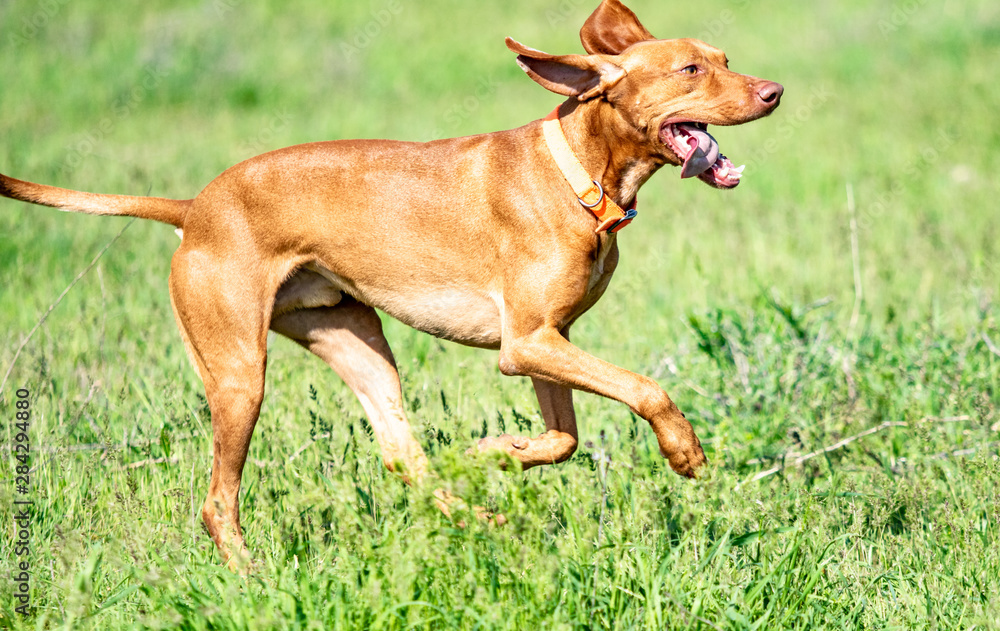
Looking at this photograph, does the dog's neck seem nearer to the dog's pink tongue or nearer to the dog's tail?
the dog's pink tongue

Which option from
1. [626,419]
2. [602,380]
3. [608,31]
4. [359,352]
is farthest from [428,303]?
[626,419]

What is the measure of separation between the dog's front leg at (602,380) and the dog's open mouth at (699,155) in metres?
0.76

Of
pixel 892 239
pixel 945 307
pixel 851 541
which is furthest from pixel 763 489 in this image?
pixel 892 239

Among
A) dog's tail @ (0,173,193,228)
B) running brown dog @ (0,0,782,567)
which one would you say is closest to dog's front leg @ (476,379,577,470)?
running brown dog @ (0,0,782,567)

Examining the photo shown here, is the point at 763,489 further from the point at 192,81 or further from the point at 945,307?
the point at 192,81

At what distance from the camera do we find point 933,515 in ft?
13.1

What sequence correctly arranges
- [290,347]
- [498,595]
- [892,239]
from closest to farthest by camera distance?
[498,595] → [290,347] → [892,239]

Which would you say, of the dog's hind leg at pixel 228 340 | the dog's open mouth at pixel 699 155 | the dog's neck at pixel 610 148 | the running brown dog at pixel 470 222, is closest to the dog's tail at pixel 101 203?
the running brown dog at pixel 470 222

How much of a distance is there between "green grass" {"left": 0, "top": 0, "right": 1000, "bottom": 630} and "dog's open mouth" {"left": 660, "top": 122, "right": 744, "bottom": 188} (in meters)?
0.96

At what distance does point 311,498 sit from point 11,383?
2840mm

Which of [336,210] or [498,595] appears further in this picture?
[336,210]

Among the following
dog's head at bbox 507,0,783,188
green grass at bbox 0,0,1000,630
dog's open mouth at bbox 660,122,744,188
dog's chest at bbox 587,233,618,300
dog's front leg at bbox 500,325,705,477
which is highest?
dog's head at bbox 507,0,783,188

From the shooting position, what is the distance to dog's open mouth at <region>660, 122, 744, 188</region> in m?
3.77

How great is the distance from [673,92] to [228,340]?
1.93 meters
